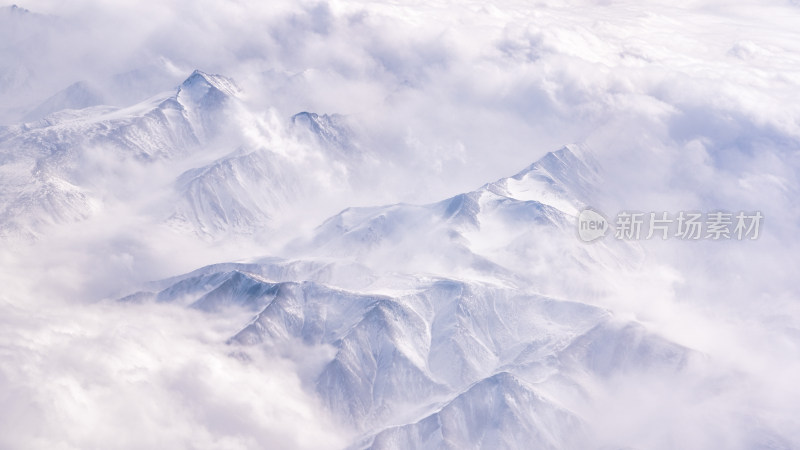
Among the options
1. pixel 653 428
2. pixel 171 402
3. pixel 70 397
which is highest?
pixel 70 397

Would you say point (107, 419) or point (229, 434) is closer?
point (107, 419)

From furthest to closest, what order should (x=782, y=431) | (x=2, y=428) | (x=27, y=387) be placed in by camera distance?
(x=782, y=431), (x=27, y=387), (x=2, y=428)

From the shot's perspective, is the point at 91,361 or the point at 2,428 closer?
the point at 2,428

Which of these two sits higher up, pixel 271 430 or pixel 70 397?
pixel 70 397

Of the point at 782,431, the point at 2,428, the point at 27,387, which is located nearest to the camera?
the point at 2,428

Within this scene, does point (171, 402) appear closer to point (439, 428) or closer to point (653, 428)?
point (439, 428)

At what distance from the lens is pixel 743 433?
18912 cm

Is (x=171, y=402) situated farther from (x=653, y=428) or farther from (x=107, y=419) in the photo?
(x=653, y=428)

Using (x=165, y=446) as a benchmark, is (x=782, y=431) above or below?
below

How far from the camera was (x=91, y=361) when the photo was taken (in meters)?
194

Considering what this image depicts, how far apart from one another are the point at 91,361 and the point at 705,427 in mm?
149915

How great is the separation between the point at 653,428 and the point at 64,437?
135933mm

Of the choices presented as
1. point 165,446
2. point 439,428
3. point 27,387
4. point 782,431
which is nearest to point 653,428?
point 782,431

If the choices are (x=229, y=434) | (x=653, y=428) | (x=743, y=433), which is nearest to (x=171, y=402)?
(x=229, y=434)
